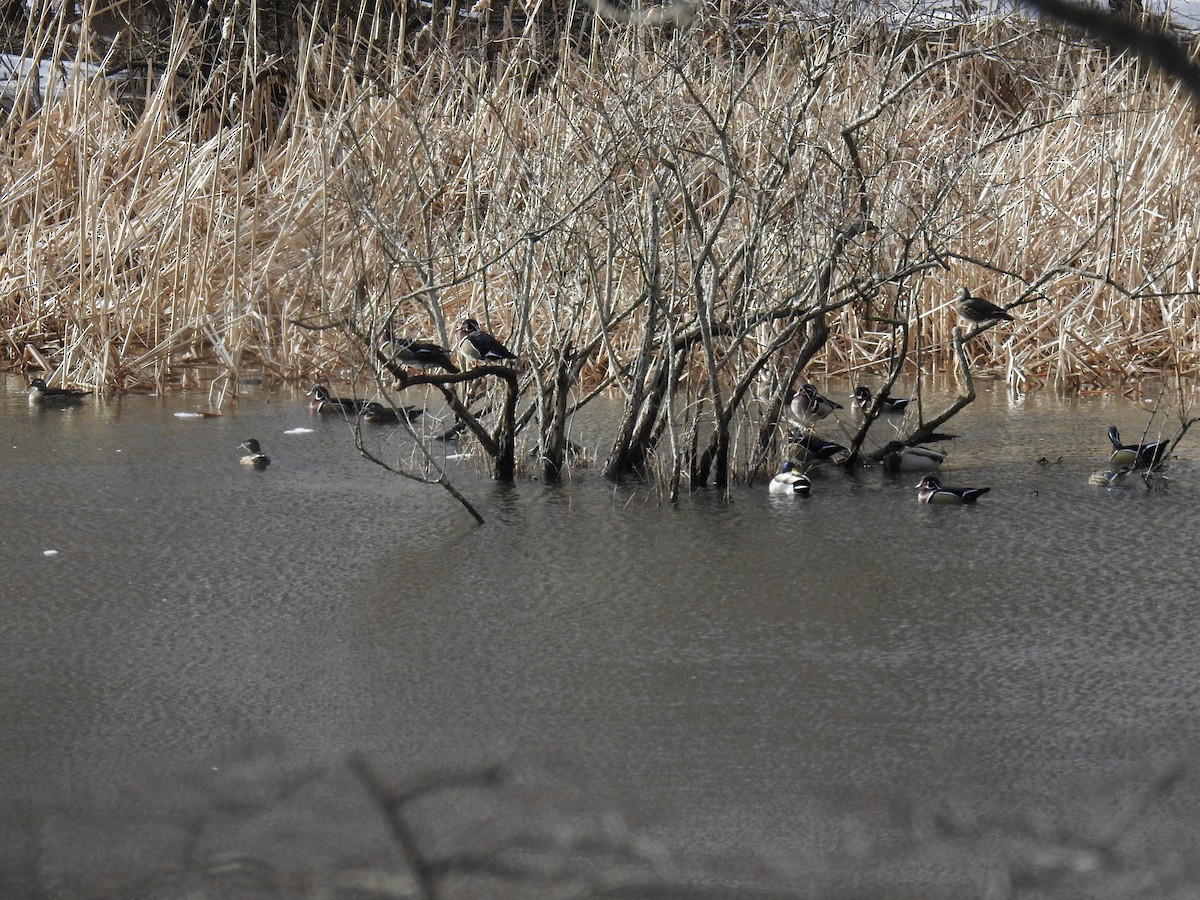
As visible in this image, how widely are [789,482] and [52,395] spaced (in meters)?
4.72

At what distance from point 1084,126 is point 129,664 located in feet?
27.8

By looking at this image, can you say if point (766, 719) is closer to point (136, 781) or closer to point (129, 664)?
point (136, 781)

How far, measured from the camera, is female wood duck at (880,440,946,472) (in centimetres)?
702

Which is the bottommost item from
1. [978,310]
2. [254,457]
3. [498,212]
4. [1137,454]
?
[254,457]

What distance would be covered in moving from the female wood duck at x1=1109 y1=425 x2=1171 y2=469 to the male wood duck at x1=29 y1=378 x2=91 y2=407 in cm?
570

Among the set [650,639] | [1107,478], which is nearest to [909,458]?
[1107,478]

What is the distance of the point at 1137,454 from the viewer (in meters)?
6.79

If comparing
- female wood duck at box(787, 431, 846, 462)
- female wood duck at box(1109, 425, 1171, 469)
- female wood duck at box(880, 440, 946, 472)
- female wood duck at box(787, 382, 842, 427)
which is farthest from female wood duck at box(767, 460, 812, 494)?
female wood duck at box(1109, 425, 1171, 469)

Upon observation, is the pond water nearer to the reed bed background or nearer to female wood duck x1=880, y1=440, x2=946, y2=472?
female wood duck x1=880, y1=440, x2=946, y2=472

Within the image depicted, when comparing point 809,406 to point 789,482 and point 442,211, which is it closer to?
point 789,482

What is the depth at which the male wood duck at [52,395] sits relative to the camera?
8.91 meters

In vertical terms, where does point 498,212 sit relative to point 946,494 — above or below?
above

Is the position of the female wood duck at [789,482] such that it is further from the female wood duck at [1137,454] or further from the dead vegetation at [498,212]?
the female wood duck at [1137,454]

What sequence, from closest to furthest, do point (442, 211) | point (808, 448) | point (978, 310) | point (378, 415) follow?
point (808, 448), point (978, 310), point (378, 415), point (442, 211)
